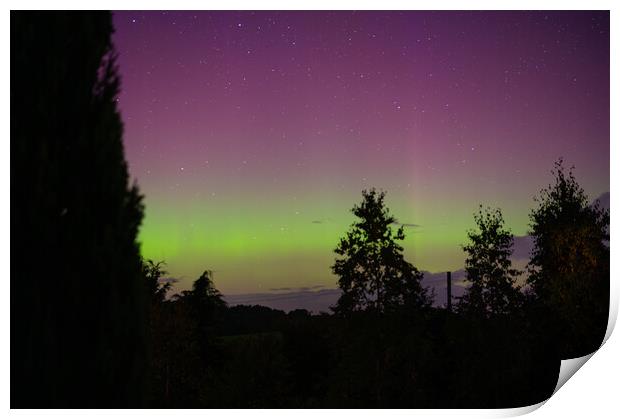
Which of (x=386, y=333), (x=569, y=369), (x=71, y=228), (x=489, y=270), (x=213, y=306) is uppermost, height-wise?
(x=489, y=270)

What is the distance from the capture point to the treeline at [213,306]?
5.34 meters

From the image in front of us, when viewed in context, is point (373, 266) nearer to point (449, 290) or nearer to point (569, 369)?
point (449, 290)

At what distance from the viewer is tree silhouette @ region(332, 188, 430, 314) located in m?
14.0

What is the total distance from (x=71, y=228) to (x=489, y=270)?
11562 mm

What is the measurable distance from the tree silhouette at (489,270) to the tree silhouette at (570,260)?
785 millimetres

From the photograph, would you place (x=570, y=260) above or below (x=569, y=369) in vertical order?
above

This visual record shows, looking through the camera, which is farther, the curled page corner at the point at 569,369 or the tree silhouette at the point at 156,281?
the tree silhouette at the point at 156,281

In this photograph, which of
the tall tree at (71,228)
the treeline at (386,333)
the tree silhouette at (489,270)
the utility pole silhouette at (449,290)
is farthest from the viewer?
the tree silhouette at (489,270)

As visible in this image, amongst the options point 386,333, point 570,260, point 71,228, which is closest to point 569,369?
point 570,260

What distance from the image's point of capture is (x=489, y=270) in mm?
15219

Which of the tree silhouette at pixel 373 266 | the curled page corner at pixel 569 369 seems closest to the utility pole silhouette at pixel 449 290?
the tree silhouette at pixel 373 266

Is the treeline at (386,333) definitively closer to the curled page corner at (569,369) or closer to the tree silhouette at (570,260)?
the tree silhouette at (570,260)

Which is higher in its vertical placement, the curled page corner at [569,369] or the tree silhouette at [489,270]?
the tree silhouette at [489,270]

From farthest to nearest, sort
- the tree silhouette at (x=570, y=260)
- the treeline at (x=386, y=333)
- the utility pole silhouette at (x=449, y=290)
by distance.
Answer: the utility pole silhouette at (x=449, y=290) < the treeline at (x=386, y=333) < the tree silhouette at (x=570, y=260)
